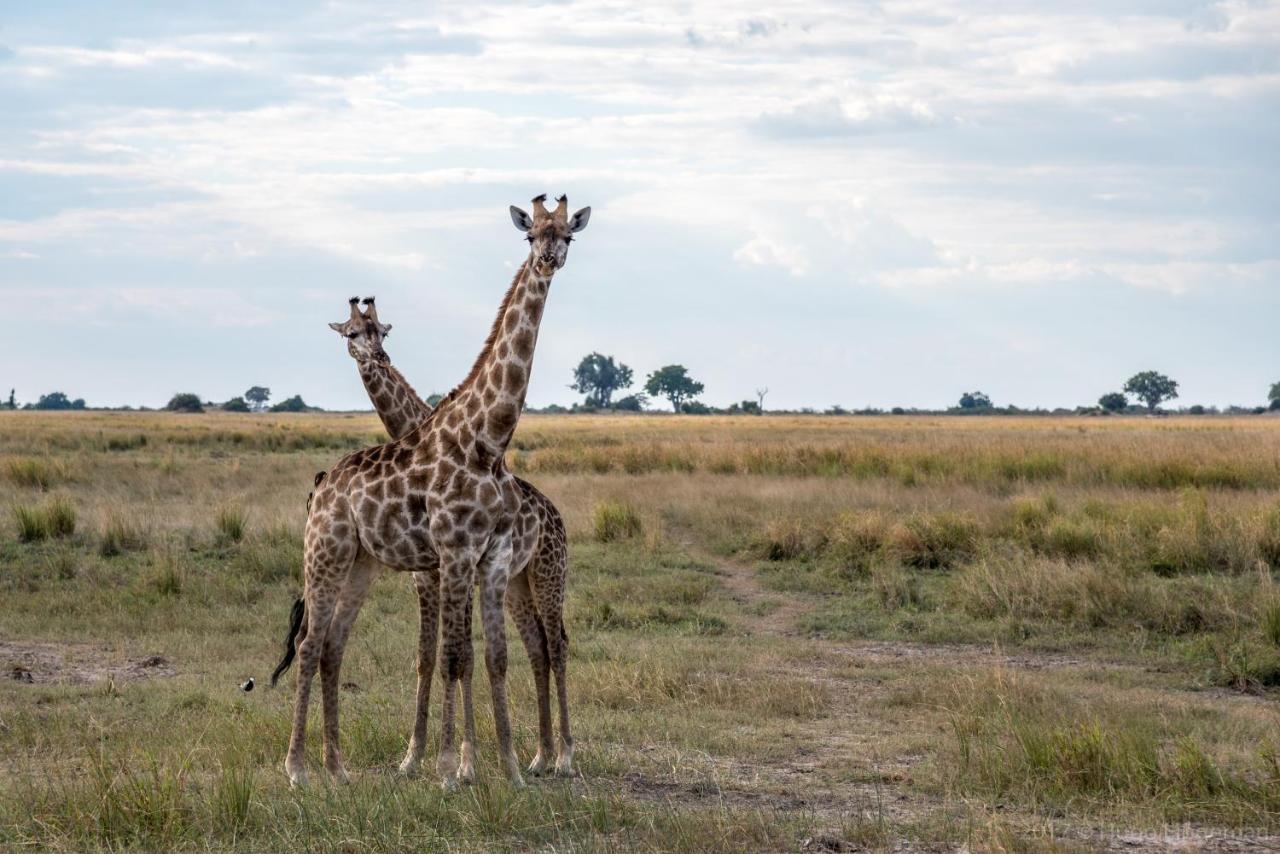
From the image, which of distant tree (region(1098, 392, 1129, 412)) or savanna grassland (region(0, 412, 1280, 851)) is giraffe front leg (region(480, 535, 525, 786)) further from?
distant tree (region(1098, 392, 1129, 412))

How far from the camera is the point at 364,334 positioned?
28.0ft

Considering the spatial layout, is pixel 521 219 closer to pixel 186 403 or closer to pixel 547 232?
pixel 547 232

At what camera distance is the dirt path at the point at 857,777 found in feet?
19.6

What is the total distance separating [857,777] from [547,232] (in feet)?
11.3

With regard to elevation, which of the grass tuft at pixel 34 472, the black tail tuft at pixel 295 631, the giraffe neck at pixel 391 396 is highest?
the giraffe neck at pixel 391 396

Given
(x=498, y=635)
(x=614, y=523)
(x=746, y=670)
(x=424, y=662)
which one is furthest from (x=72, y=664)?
(x=614, y=523)

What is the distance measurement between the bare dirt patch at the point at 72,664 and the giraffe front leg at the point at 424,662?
3799mm

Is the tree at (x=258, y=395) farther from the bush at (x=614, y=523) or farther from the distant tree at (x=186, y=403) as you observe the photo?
the bush at (x=614, y=523)

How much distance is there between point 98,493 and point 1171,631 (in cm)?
1630

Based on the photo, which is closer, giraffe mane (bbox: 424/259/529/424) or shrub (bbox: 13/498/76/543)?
giraffe mane (bbox: 424/259/529/424)

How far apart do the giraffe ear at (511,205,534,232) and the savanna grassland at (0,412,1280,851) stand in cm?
287

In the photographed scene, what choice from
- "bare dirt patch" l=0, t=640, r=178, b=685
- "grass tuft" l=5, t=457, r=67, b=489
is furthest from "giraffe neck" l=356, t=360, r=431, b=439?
"grass tuft" l=5, t=457, r=67, b=489

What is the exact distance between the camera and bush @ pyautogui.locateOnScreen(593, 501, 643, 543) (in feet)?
56.4

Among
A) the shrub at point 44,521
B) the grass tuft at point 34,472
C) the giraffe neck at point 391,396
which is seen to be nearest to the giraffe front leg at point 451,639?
the giraffe neck at point 391,396
